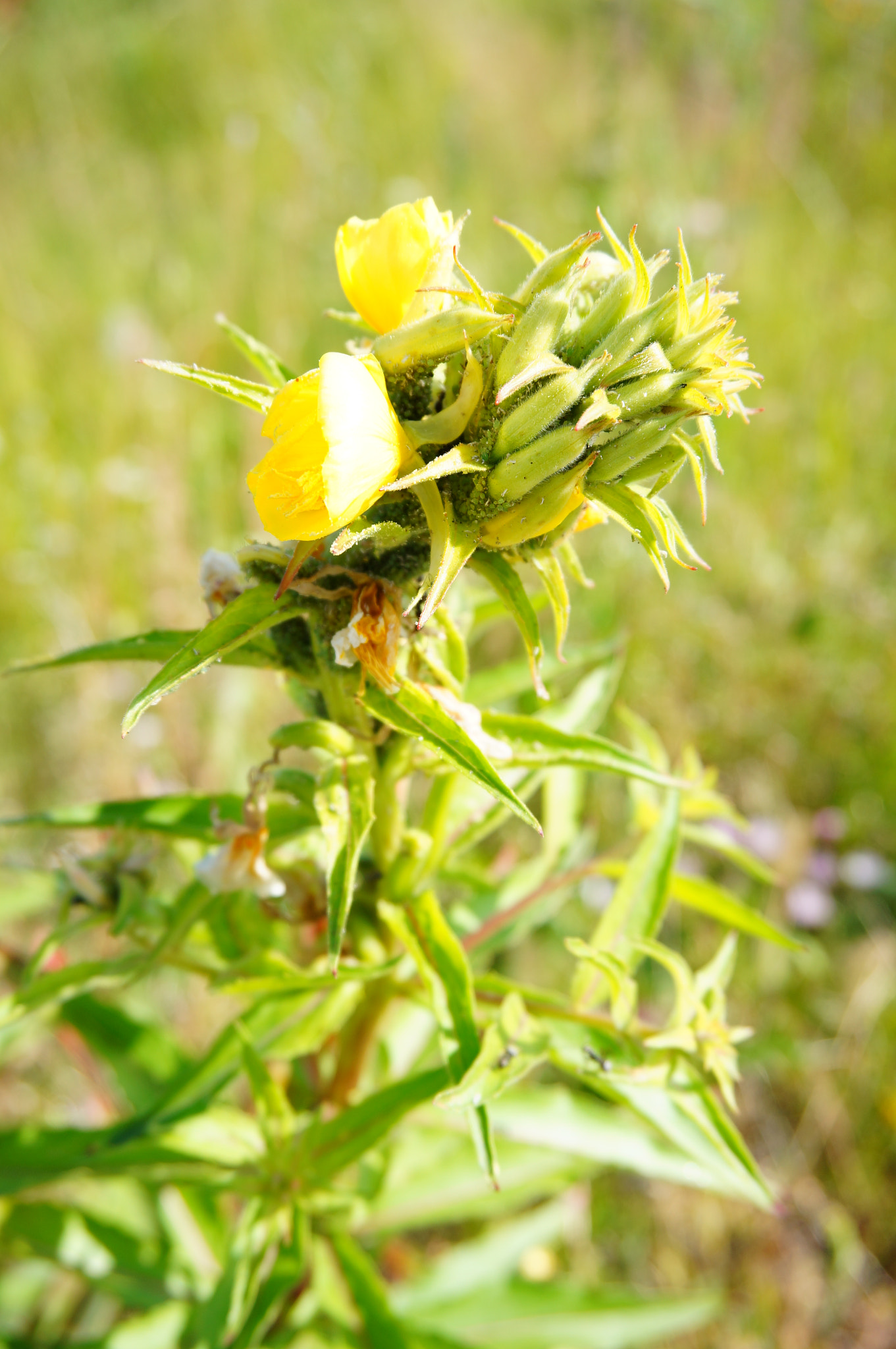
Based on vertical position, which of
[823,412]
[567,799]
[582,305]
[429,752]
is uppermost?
[582,305]

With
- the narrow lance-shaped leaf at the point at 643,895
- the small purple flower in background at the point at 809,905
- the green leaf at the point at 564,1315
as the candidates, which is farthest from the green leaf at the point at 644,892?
the small purple flower in background at the point at 809,905

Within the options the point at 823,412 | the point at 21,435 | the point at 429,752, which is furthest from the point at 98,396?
the point at 429,752

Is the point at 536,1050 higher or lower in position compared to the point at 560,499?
lower

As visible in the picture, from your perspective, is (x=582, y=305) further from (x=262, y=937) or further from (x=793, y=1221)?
(x=793, y=1221)

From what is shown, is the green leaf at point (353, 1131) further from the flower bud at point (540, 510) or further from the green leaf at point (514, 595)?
the flower bud at point (540, 510)

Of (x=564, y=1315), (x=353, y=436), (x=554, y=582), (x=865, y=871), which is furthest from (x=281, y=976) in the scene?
(x=865, y=871)

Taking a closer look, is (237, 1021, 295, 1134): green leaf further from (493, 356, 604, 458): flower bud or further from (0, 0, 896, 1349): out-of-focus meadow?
(493, 356, 604, 458): flower bud
